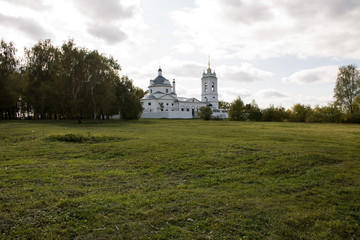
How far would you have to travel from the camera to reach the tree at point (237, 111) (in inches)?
1994

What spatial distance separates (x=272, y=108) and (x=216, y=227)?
1825 inches

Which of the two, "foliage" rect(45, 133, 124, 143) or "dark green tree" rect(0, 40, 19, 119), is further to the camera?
"dark green tree" rect(0, 40, 19, 119)

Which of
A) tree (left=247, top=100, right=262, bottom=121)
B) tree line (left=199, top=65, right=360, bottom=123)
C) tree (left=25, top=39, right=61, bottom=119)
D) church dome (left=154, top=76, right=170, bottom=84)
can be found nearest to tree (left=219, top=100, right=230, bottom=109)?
church dome (left=154, top=76, right=170, bottom=84)

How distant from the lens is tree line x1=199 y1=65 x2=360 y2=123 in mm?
44344

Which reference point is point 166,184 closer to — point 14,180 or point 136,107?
point 14,180

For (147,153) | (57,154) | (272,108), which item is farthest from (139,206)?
(272,108)

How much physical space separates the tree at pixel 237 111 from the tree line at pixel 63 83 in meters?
19.1

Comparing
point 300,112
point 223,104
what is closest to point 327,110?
point 300,112

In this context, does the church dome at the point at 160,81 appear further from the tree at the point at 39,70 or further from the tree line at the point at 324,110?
the tree at the point at 39,70

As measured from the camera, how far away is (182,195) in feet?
21.7

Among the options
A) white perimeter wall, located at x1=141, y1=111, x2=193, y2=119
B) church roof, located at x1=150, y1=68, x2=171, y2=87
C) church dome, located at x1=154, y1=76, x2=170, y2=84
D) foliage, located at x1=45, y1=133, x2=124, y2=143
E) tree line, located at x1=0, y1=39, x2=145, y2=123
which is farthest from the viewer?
A: church dome, located at x1=154, y1=76, x2=170, y2=84

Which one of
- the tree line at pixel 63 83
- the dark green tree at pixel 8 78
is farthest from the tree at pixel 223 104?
the dark green tree at pixel 8 78

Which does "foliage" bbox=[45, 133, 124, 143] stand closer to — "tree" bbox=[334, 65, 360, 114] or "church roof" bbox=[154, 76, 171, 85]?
"tree" bbox=[334, 65, 360, 114]

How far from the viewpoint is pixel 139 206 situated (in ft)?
19.4
